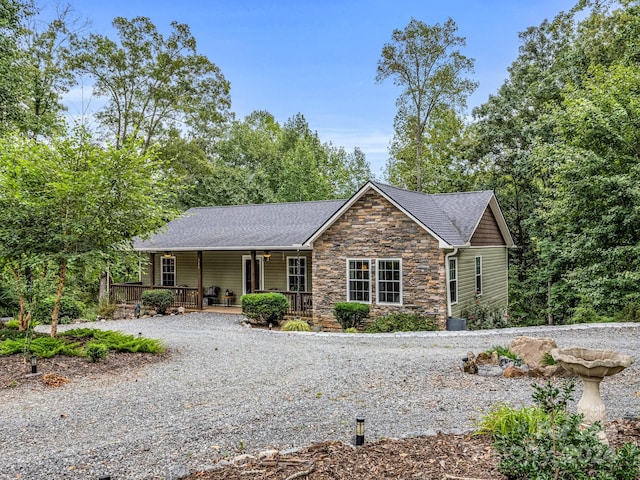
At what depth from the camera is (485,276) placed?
17.5 metres

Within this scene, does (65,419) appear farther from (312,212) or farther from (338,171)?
(338,171)

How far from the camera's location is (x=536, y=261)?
23703 millimetres

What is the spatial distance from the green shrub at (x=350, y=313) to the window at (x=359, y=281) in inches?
21.2


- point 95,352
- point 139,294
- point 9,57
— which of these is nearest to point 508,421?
point 95,352

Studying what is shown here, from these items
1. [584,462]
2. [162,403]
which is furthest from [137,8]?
[584,462]

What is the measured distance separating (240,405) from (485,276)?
13394mm

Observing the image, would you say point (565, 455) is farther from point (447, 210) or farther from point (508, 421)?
point (447, 210)

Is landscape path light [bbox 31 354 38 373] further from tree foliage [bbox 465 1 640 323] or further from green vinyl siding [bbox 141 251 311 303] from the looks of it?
tree foliage [bbox 465 1 640 323]

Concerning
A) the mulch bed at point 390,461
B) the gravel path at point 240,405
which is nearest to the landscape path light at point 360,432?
the mulch bed at point 390,461

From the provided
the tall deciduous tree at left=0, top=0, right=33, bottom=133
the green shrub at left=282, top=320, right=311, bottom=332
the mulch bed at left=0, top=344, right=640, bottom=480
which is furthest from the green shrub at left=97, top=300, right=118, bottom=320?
the mulch bed at left=0, top=344, right=640, bottom=480

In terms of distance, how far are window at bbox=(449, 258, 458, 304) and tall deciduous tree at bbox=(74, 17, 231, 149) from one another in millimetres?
16138

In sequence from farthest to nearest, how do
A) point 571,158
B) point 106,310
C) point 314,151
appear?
point 314,151, point 106,310, point 571,158

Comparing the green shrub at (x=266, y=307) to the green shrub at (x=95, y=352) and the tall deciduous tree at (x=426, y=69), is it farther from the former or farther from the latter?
the tall deciduous tree at (x=426, y=69)

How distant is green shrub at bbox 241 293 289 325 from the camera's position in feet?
49.3
